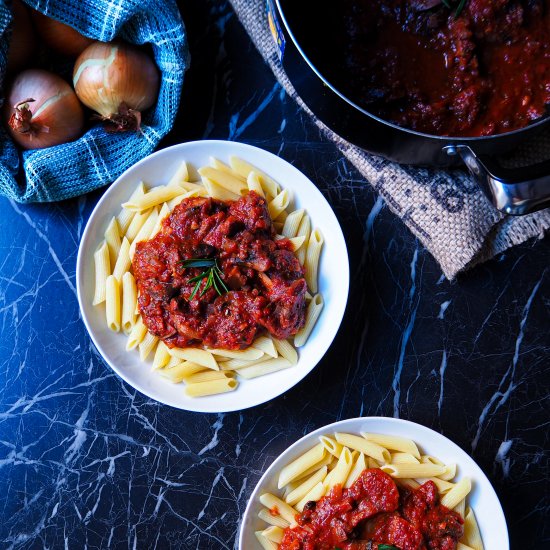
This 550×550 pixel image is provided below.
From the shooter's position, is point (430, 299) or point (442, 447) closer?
point (442, 447)

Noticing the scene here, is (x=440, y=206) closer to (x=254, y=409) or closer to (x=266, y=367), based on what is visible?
(x=266, y=367)

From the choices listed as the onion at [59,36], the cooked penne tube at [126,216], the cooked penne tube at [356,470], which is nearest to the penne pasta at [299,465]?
the cooked penne tube at [356,470]

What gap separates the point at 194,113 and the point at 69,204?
1.93ft

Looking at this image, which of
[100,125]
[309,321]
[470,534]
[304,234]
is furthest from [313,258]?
[470,534]

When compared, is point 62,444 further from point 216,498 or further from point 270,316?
point 270,316

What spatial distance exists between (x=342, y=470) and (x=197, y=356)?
0.64m

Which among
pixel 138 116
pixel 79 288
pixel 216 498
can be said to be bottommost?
pixel 216 498

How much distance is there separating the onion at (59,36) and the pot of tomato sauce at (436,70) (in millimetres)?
745

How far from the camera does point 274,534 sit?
8.14ft

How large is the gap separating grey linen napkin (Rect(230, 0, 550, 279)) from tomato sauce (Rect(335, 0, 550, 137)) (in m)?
0.29

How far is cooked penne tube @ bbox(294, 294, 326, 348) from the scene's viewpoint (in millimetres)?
2514

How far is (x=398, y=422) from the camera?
2457 millimetres

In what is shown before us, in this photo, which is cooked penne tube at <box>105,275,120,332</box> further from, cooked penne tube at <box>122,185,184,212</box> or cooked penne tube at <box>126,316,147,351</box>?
cooked penne tube at <box>122,185,184,212</box>

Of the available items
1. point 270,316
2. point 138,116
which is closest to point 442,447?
point 270,316
